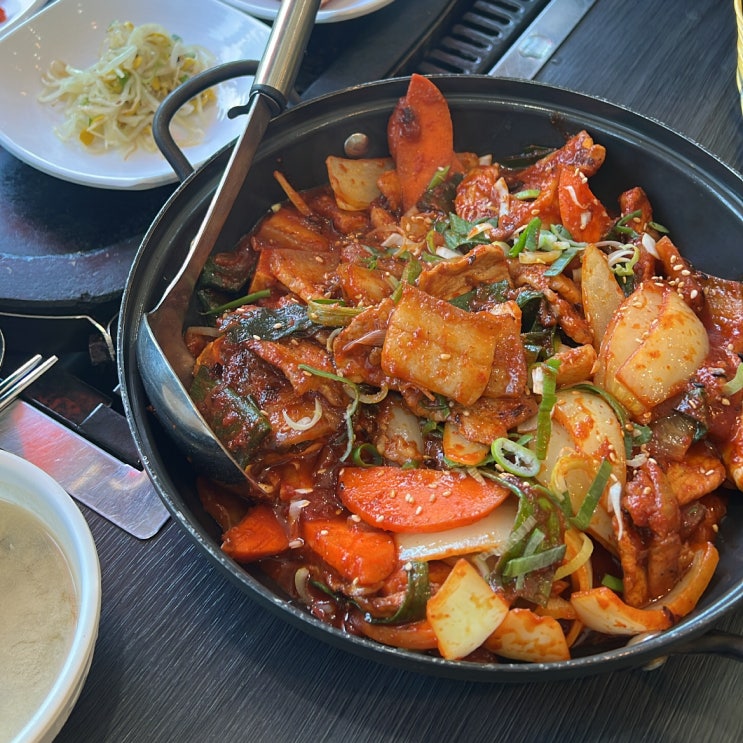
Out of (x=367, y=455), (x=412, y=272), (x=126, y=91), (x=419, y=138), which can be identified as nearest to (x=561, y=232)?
(x=412, y=272)

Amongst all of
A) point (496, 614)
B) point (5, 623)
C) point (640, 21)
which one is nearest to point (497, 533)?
point (496, 614)

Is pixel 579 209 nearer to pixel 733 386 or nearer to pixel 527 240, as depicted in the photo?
pixel 527 240

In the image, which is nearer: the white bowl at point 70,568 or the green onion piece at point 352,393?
the white bowl at point 70,568

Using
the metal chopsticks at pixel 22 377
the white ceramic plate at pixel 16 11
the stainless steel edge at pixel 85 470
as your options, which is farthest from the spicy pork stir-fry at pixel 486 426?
the white ceramic plate at pixel 16 11

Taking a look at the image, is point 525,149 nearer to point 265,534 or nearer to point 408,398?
point 408,398

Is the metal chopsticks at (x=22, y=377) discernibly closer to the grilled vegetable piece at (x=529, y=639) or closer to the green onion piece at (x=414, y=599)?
the green onion piece at (x=414, y=599)

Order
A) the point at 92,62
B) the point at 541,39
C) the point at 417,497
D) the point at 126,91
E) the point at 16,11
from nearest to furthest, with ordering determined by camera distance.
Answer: the point at 417,497
the point at 126,91
the point at 541,39
the point at 92,62
the point at 16,11
